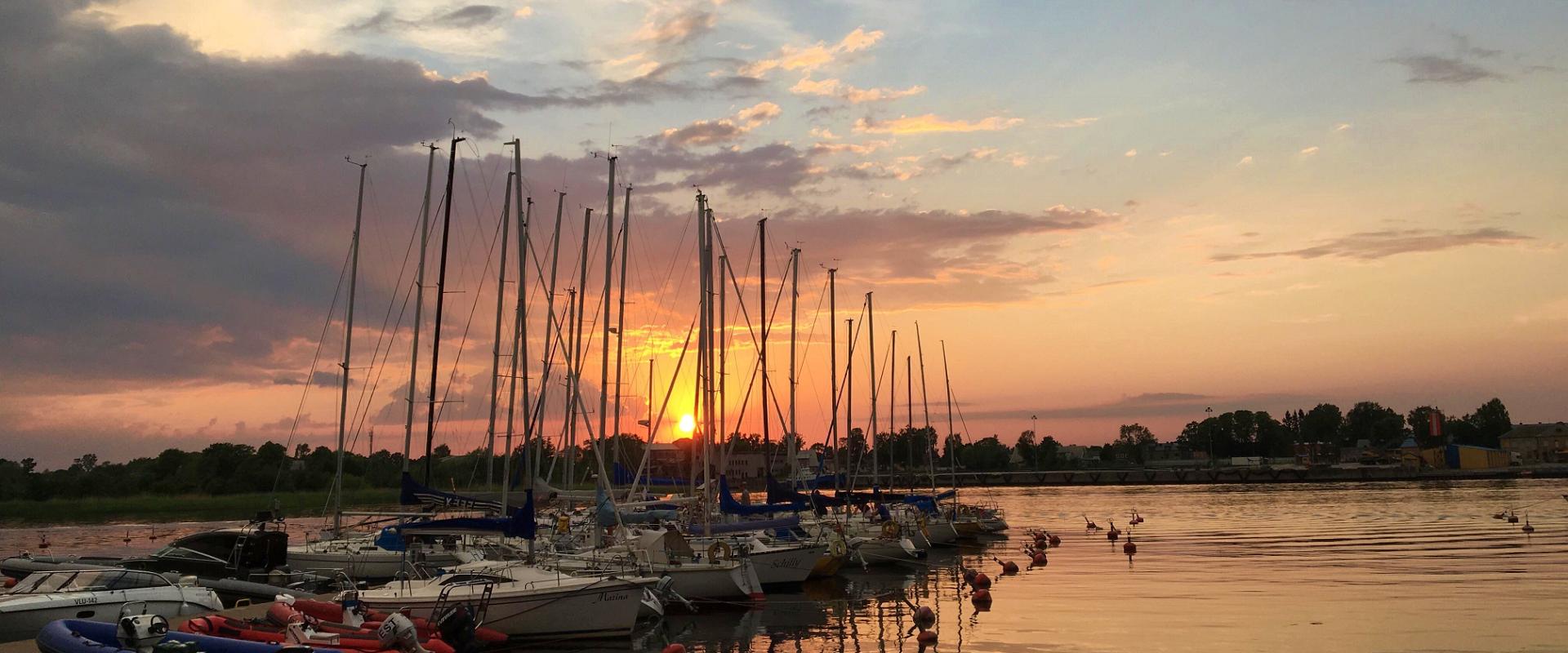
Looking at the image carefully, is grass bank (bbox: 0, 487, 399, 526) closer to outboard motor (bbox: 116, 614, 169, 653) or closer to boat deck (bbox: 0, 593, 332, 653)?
boat deck (bbox: 0, 593, 332, 653)

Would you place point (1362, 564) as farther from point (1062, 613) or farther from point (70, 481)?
point (70, 481)

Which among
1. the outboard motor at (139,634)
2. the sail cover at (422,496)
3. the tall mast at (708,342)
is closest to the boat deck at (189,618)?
the outboard motor at (139,634)

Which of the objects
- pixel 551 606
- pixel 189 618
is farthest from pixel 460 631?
pixel 189 618

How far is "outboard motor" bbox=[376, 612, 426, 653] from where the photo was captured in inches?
894

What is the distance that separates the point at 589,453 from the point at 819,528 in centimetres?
3568

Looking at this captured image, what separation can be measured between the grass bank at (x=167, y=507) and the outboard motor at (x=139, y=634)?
7680cm

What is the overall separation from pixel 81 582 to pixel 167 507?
87308mm

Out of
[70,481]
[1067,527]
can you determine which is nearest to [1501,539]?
[1067,527]

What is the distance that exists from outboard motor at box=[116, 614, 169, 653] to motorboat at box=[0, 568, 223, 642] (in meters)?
4.86

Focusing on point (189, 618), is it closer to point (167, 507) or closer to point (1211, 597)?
point (1211, 597)

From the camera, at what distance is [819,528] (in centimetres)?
4756

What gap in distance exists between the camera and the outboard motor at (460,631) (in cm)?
2509

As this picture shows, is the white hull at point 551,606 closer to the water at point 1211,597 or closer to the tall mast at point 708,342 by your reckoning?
the water at point 1211,597

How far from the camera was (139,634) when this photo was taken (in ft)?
71.1
